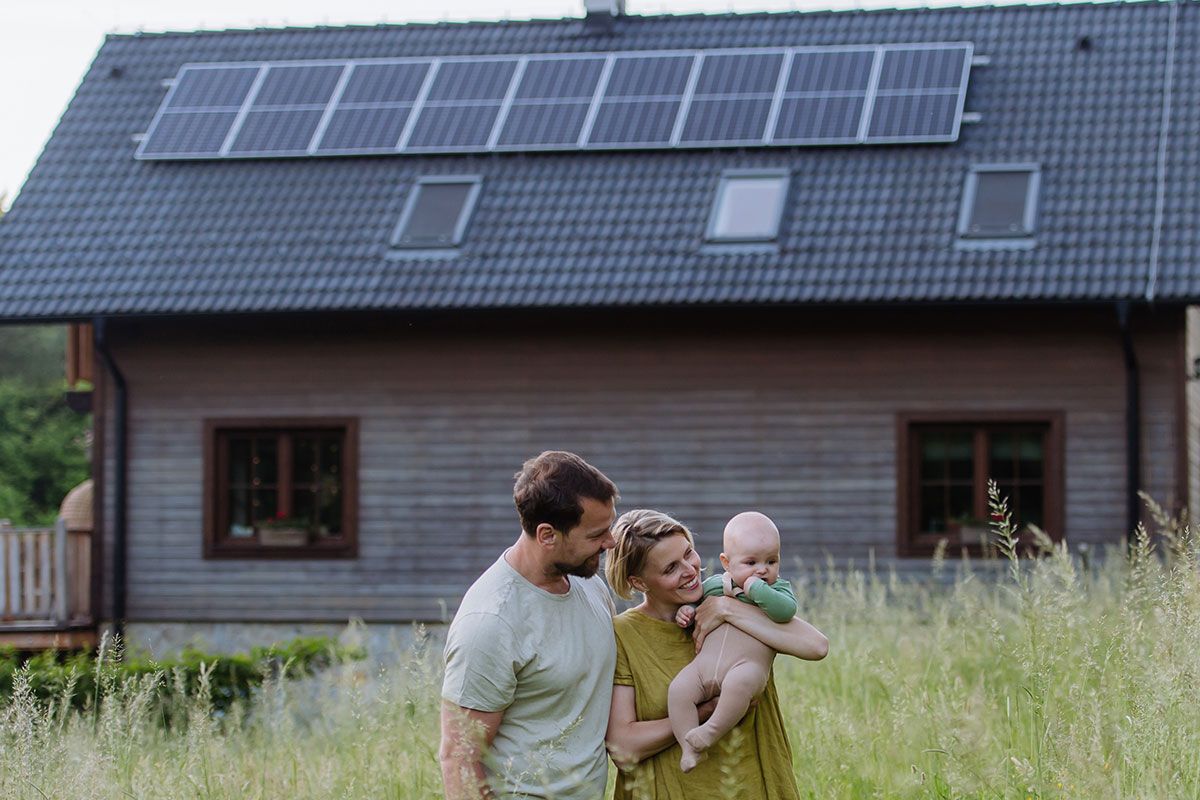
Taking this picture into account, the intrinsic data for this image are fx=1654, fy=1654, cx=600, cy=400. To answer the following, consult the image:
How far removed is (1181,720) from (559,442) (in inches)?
458

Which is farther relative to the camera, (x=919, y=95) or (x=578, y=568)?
(x=919, y=95)

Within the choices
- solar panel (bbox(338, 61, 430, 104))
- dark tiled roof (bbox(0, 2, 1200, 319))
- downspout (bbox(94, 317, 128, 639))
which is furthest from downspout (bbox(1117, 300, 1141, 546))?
downspout (bbox(94, 317, 128, 639))

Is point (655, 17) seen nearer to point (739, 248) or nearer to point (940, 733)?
point (739, 248)

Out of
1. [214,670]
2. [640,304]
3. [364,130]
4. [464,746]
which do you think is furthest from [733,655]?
[364,130]

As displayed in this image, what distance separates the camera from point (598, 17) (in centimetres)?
1897

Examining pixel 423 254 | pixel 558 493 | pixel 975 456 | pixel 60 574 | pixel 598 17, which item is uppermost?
pixel 598 17

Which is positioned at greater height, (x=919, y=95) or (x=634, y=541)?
(x=919, y=95)

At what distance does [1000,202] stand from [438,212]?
5534 millimetres

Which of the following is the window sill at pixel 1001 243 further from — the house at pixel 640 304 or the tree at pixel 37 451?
the tree at pixel 37 451

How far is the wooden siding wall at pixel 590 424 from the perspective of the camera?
50.3ft

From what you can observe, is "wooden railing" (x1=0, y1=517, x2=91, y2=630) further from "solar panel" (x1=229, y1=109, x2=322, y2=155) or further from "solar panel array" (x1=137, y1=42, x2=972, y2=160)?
"solar panel" (x1=229, y1=109, x2=322, y2=155)

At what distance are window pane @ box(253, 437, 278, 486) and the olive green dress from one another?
40.6 ft

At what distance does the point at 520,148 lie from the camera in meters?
17.0

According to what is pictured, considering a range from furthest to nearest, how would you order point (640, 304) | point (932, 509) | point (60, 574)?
1. point (60, 574)
2. point (932, 509)
3. point (640, 304)
